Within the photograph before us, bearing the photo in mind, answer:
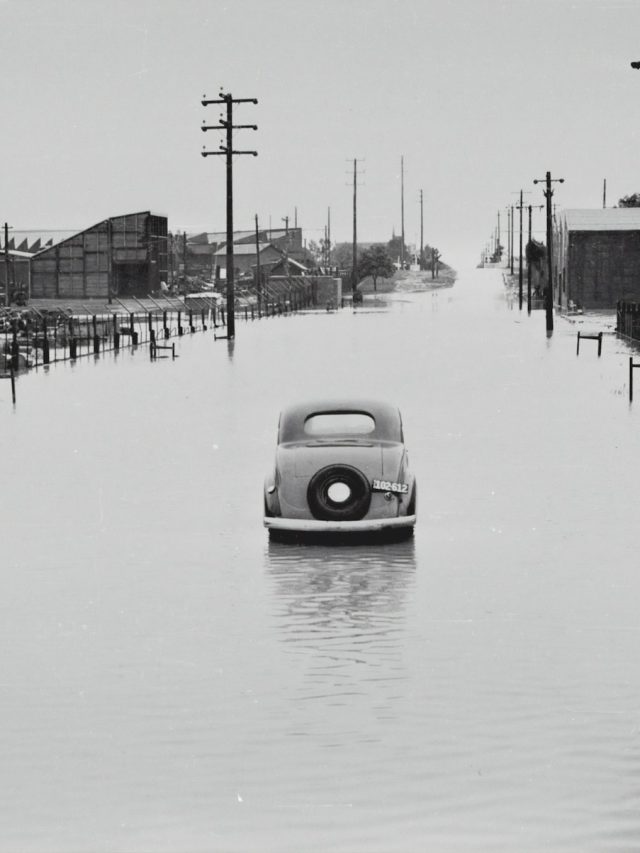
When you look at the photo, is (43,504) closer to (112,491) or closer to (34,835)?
(112,491)

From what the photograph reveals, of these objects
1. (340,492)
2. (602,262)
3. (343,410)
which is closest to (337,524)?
(340,492)

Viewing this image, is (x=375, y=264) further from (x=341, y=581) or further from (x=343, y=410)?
(x=341, y=581)

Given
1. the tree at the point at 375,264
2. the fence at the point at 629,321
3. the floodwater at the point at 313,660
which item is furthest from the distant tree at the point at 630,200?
the floodwater at the point at 313,660

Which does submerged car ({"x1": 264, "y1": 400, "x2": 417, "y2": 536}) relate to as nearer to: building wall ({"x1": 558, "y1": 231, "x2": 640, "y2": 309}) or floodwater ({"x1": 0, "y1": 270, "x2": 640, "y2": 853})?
floodwater ({"x1": 0, "y1": 270, "x2": 640, "y2": 853})

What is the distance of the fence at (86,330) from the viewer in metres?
44.6

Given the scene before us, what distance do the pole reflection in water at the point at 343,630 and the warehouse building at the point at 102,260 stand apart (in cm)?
10392

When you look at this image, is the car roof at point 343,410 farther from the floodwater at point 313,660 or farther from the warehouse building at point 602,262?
the warehouse building at point 602,262

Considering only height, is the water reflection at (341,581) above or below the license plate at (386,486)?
below

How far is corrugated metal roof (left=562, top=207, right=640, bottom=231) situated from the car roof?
82497 mm

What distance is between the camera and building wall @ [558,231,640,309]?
94125 mm

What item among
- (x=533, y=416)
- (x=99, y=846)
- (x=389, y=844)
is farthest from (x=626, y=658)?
(x=533, y=416)

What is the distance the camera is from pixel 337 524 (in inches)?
528

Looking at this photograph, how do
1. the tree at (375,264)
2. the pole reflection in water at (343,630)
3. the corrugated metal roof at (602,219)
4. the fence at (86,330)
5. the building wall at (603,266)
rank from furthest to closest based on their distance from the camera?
the tree at (375,264) → the corrugated metal roof at (602,219) → the building wall at (603,266) → the fence at (86,330) → the pole reflection in water at (343,630)

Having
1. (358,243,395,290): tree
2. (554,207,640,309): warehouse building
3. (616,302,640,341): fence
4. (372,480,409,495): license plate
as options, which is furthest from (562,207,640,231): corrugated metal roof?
(372,480,409,495): license plate
